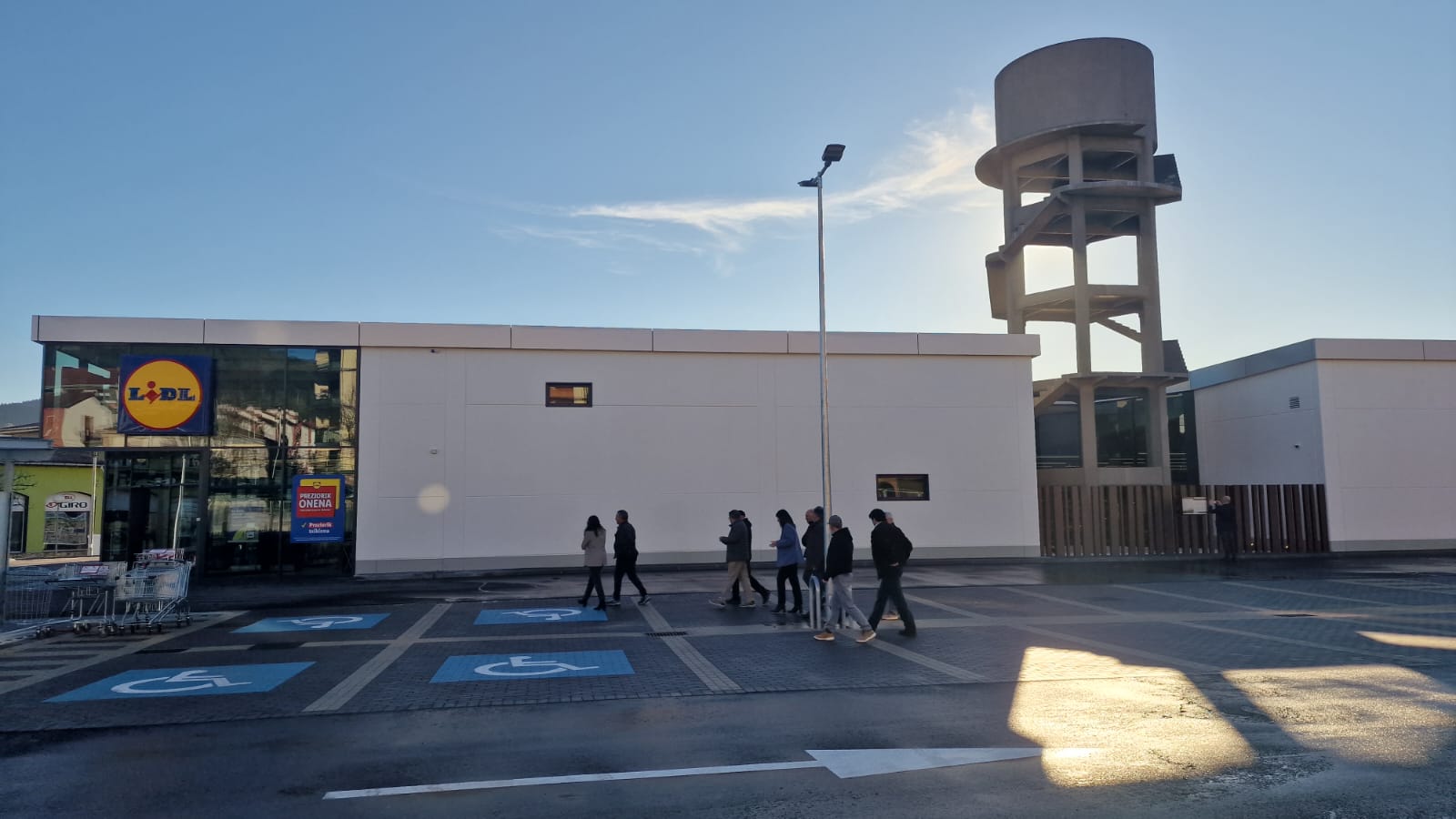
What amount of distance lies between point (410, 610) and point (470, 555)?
6.44 m

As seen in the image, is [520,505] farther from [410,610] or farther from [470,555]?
[410,610]

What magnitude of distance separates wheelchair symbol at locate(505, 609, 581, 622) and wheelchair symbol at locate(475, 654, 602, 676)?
354 centimetres

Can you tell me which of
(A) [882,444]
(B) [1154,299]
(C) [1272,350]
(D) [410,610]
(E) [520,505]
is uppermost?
(B) [1154,299]

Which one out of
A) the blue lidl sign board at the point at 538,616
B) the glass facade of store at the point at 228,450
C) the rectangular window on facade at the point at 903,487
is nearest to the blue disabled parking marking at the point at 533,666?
the blue lidl sign board at the point at 538,616

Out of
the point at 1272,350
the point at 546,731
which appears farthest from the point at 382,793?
the point at 1272,350

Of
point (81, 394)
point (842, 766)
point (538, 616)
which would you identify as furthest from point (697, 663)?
point (81, 394)

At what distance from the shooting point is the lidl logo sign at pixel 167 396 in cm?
2130

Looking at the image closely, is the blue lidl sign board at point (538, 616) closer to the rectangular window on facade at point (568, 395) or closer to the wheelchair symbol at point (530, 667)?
the wheelchair symbol at point (530, 667)

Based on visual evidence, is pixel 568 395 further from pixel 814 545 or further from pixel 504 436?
pixel 814 545

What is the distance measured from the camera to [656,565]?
23.0m

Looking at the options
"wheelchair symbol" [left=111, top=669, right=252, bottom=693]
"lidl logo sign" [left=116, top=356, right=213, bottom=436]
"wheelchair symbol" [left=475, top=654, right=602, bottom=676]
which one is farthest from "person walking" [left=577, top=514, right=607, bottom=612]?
"lidl logo sign" [left=116, top=356, right=213, bottom=436]

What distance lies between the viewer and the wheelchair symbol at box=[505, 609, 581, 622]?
14.6 m

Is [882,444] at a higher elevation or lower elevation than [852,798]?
higher

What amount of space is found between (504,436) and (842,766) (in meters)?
17.5
